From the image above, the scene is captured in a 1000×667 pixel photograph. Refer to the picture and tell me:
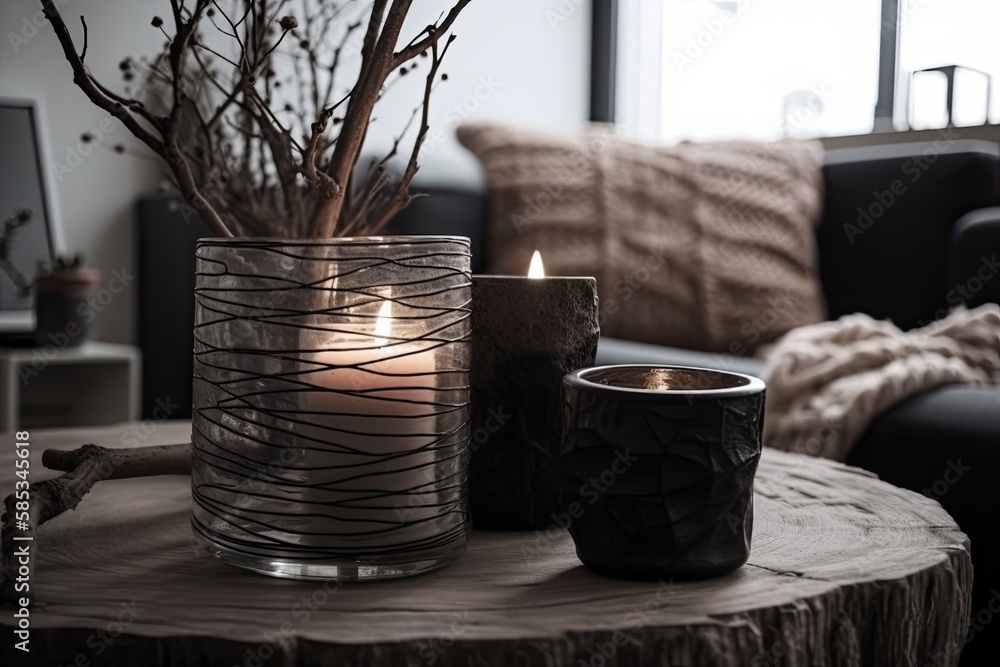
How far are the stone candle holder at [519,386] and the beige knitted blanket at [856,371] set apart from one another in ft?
2.48

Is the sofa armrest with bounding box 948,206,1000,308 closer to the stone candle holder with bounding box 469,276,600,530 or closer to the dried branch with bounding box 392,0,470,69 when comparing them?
the stone candle holder with bounding box 469,276,600,530

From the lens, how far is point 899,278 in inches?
79.5

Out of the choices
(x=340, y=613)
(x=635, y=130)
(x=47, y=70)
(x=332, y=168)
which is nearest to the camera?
(x=340, y=613)

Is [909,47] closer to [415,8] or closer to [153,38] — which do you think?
[415,8]

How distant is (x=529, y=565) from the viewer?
57 cm

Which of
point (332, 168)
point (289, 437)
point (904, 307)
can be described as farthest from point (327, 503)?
point (904, 307)

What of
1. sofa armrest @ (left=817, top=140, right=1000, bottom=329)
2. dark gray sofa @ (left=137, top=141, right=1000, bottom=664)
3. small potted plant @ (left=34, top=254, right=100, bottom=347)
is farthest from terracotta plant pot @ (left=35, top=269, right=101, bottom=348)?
sofa armrest @ (left=817, top=140, right=1000, bottom=329)

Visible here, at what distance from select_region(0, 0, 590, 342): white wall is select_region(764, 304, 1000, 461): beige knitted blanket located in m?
0.99

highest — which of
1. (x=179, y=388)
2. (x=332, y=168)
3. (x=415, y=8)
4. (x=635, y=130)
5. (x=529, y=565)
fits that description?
(x=415, y=8)

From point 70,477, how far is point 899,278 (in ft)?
6.10

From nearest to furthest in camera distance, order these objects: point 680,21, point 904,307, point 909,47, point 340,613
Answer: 1. point 340,613
2. point 904,307
3. point 909,47
4. point 680,21

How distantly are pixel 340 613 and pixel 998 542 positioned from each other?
0.95m

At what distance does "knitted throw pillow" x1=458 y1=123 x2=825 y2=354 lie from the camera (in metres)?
2.06

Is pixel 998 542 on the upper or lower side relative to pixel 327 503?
lower
